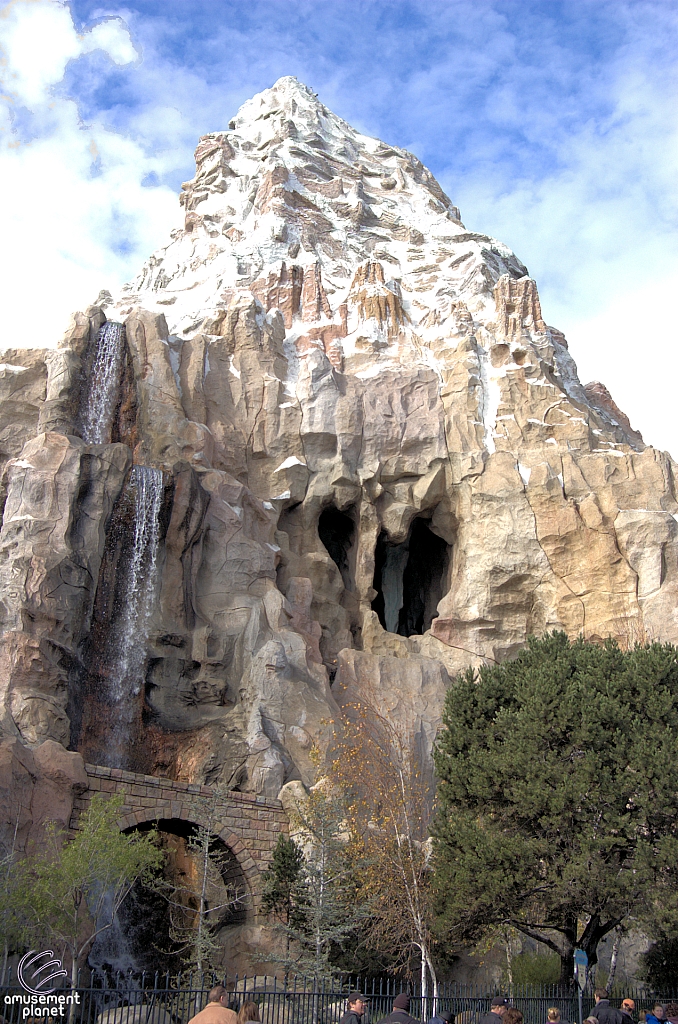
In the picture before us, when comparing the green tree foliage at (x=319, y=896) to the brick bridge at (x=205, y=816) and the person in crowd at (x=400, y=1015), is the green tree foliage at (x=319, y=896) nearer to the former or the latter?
the brick bridge at (x=205, y=816)

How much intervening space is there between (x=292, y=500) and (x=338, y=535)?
5.98m

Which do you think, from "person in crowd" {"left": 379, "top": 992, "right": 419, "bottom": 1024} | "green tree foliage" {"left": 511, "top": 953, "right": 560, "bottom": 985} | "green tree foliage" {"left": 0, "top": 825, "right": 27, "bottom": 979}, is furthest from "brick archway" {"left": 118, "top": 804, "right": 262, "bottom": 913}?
"person in crowd" {"left": 379, "top": 992, "right": 419, "bottom": 1024}

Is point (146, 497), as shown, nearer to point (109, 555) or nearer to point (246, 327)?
point (109, 555)

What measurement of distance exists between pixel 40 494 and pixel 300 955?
56.2ft

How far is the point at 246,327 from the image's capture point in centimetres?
4634

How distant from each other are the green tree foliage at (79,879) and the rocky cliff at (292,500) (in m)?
5.07

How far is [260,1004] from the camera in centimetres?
1722

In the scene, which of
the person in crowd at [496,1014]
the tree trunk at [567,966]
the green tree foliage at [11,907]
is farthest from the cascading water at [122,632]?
the person in crowd at [496,1014]

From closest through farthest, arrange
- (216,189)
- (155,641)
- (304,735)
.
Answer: (304,735) < (155,641) < (216,189)

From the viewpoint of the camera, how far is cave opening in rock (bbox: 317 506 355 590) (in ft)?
154

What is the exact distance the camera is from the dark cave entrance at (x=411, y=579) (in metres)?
47.6

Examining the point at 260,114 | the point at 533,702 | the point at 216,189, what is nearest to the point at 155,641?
the point at 533,702

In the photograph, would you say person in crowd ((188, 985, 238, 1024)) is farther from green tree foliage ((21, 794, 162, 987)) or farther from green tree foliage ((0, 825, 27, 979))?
green tree foliage ((21, 794, 162, 987))

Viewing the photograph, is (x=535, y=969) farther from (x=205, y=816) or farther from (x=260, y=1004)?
(x=260, y=1004)
